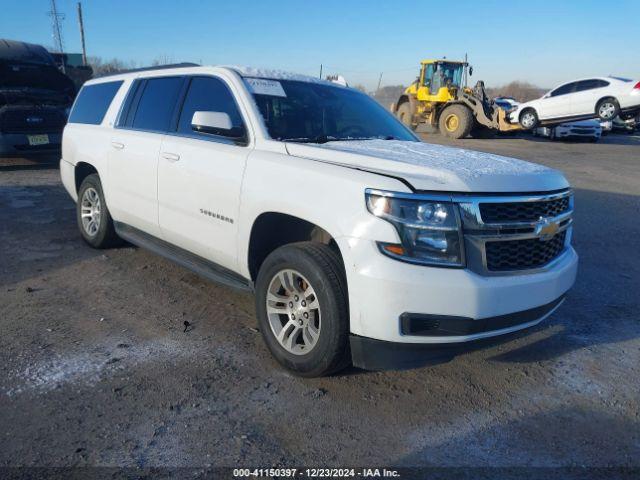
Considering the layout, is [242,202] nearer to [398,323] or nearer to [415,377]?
[398,323]

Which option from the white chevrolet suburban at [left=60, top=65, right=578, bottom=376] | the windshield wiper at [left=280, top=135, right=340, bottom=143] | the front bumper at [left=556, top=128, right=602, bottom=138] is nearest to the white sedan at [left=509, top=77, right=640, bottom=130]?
the front bumper at [left=556, top=128, right=602, bottom=138]

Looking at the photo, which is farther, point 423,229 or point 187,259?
point 187,259

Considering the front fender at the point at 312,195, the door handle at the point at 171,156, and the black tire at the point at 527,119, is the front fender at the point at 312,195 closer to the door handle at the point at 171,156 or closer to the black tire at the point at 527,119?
the door handle at the point at 171,156

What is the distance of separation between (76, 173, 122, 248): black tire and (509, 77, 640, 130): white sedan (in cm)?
1965

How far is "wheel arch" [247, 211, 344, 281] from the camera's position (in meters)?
3.39

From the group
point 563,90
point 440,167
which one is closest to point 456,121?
point 563,90

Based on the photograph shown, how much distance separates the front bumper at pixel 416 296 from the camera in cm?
264

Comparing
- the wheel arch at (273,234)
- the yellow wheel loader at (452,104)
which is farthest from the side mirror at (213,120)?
the yellow wheel loader at (452,104)

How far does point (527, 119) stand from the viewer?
22.0 m

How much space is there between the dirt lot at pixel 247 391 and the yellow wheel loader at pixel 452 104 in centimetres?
1727

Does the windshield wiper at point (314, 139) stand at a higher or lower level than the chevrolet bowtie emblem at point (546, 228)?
higher

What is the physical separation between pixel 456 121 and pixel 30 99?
52.9 feet

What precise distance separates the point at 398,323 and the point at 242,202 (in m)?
1.39

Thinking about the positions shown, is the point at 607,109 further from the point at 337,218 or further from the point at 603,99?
the point at 337,218
